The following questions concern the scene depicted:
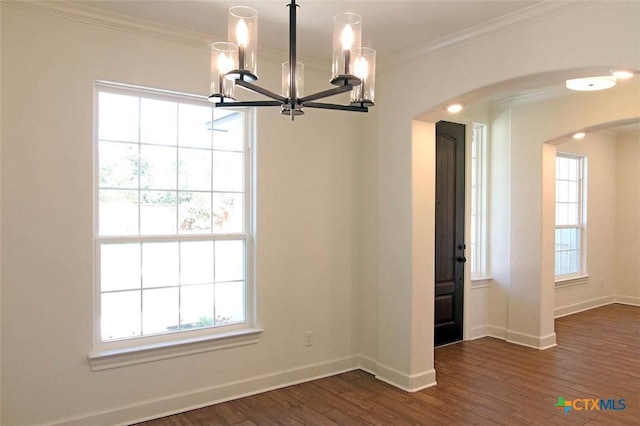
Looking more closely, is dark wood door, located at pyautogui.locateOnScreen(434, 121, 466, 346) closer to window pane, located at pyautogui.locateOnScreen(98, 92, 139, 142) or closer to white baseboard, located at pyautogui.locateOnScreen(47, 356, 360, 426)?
white baseboard, located at pyautogui.locateOnScreen(47, 356, 360, 426)

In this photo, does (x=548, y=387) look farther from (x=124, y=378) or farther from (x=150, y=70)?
(x=150, y=70)

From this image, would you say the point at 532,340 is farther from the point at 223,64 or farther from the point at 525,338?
the point at 223,64

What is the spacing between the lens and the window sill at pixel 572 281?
6539mm

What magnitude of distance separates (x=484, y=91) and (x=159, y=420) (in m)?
3.34

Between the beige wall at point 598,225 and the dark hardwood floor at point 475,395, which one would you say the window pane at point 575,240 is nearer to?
the beige wall at point 598,225

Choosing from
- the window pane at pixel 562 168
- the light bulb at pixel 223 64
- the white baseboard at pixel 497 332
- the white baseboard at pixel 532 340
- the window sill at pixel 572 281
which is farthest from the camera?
the window pane at pixel 562 168

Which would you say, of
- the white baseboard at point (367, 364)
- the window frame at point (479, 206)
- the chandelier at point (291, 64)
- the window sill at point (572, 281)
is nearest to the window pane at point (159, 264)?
the chandelier at point (291, 64)

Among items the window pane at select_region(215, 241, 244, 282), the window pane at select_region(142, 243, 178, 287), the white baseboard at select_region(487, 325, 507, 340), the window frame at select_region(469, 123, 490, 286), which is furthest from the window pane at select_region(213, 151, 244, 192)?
the white baseboard at select_region(487, 325, 507, 340)

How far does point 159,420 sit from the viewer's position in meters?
3.21

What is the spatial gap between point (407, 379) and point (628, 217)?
5.82 m

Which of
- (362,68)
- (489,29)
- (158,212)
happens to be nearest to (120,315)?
(158,212)

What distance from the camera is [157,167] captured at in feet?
11.0

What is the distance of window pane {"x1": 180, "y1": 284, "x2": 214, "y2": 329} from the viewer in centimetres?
346

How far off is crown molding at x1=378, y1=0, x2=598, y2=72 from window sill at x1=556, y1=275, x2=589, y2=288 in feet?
14.6
